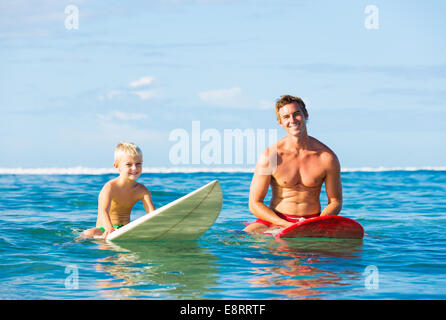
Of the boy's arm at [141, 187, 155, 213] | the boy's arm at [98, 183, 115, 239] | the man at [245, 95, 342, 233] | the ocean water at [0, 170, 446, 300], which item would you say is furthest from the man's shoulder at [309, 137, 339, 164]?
the boy's arm at [98, 183, 115, 239]

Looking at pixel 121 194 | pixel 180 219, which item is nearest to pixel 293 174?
pixel 180 219

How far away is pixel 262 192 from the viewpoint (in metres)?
6.85

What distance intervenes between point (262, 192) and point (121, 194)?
5.13ft

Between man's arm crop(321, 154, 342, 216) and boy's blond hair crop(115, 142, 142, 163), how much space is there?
6.83 ft

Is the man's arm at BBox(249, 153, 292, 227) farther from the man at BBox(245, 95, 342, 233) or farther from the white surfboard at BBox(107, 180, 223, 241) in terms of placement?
the white surfboard at BBox(107, 180, 223, 241)

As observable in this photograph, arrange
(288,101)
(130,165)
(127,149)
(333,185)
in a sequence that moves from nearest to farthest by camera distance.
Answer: (127,149)
(130,165)
(288,101)
(333,185)

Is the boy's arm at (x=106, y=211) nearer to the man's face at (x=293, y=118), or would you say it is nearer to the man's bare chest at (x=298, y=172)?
the man's bare chest at (x=298, y=172)

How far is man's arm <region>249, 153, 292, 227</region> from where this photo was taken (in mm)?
6738

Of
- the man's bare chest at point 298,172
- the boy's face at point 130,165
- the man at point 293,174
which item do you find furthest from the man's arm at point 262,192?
the boy's face at point 130,165

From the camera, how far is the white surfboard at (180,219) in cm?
630

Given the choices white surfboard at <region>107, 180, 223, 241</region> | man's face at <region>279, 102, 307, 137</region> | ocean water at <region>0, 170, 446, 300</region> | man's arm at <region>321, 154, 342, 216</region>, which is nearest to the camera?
ocean water at <region>0, 170, 446, 300</region>

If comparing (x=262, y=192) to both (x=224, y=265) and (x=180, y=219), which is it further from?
(x=224, y=265)
